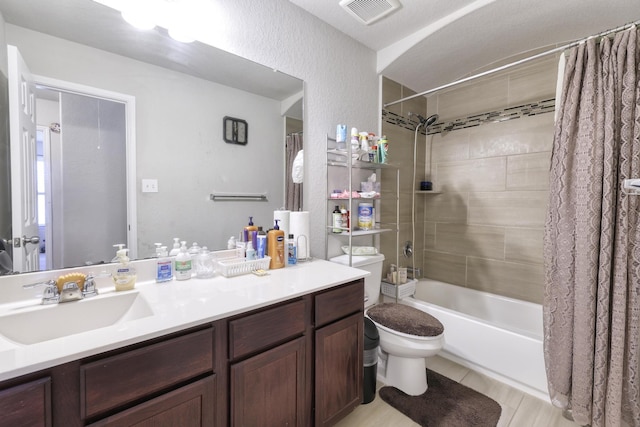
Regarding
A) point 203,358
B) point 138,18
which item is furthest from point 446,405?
point 138,18

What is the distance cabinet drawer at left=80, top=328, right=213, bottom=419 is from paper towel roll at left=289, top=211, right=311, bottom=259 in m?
0.80

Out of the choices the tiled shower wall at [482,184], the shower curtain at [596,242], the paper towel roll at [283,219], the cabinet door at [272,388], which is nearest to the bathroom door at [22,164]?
the cabinet door at [272,388]

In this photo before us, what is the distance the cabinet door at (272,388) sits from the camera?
0.98 meters

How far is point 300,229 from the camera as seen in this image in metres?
1.65

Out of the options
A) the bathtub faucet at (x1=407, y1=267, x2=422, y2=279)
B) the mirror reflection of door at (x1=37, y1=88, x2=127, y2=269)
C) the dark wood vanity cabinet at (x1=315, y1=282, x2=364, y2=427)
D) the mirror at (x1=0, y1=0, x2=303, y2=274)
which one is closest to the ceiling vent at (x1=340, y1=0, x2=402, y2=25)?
the mirror at (x1=0, y1=0, x2=303, y2=274)

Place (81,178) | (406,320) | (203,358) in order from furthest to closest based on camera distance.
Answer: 1. (406,320)
2. (81,178)
3. (203,358)

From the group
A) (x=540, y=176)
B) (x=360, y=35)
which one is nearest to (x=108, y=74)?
(x=360, y=35)

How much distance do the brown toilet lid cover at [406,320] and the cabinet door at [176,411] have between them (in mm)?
1099

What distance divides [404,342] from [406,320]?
12 cm

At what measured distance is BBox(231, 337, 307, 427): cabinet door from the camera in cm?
98

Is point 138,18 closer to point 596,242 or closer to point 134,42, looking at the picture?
point 134,42

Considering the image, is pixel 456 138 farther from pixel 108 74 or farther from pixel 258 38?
pixel 108 74

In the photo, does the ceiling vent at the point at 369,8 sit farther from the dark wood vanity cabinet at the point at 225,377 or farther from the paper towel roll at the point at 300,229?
the dark wood vanity cabinet at the point at 225,377

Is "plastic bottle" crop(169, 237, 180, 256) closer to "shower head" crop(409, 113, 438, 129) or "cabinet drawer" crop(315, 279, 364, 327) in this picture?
"cabinet drawer" crop(315, 279, 364, 327)
